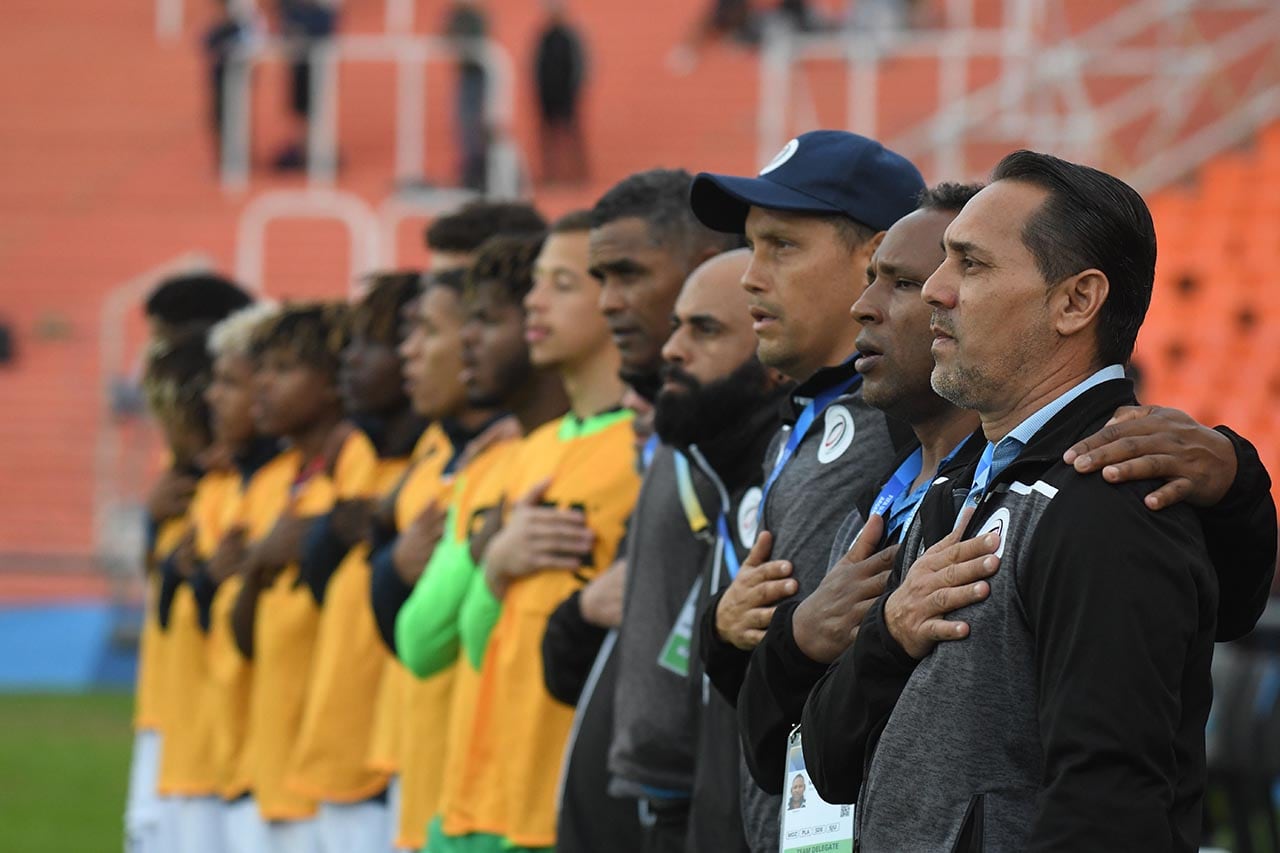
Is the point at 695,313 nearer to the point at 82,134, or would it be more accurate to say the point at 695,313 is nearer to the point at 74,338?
the point at 74,338

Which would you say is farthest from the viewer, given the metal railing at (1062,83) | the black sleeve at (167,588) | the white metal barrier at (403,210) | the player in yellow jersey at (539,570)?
the white metal barrier at (403,210)

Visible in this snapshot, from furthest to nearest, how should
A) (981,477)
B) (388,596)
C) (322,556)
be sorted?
(322,556), (388,596), (981,477)

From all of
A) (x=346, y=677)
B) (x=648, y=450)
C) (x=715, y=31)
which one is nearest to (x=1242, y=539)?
(x=648, y=450)

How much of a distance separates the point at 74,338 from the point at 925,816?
1961 centimetres

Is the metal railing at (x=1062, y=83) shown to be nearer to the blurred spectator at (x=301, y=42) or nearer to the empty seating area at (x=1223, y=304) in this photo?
the empty seating area at (x=1223, y=304)

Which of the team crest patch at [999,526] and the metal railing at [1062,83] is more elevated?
the metal railing at [1062,83]

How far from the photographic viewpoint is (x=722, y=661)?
3721mm

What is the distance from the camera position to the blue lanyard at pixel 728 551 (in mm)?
4000

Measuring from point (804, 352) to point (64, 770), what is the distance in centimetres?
921

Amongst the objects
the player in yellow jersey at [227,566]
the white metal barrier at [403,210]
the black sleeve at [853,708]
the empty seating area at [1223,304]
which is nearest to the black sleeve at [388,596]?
the player in yellow jersey at [227,566]

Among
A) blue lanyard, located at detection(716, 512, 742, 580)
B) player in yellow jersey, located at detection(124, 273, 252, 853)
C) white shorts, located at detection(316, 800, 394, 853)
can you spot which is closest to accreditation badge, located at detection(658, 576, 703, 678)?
blue lanyard, located at detection(716, 512, 742, 580)

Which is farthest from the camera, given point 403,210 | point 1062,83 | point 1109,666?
point 403,210

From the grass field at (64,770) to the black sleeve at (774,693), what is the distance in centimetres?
701

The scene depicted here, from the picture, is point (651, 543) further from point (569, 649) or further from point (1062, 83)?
point (1062, 83)
